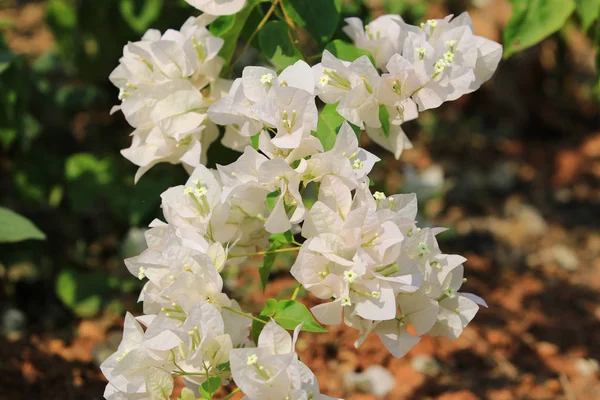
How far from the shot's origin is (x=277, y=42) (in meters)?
1.21

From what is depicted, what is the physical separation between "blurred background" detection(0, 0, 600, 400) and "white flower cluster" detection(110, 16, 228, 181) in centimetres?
24

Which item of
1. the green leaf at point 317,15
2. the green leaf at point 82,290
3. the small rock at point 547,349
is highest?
the green leaf at point 317,15

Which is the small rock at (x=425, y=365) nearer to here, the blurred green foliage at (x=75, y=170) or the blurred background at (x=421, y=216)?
the blurred background at (x=421, y=216)

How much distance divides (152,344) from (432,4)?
2.64 meters

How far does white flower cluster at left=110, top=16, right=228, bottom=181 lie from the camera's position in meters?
Result: 1.18

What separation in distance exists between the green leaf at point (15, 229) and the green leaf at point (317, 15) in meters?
0.63

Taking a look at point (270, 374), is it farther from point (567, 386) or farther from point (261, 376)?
point (567, 386)

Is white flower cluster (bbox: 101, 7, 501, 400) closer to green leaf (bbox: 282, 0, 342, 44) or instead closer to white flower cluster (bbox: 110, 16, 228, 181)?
white flower cluster (bbox: 110, 16, 228, 181)

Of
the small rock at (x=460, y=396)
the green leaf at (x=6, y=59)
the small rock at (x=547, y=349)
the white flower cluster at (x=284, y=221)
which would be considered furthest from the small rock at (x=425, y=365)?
the green leaf at (x=6, y=59)

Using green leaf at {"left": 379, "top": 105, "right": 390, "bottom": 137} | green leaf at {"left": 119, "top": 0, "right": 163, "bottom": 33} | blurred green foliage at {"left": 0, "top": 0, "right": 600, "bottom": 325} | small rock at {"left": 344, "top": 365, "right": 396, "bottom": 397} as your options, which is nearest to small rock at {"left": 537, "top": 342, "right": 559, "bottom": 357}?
small rock at {"left": 344, "top": 365, "right": 396, "bottom": 397}

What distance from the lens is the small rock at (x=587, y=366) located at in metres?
1.85

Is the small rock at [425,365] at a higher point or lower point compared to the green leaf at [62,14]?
lower

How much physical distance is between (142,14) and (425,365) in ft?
4.25

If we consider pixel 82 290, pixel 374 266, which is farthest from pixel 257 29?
pixel 82 290
